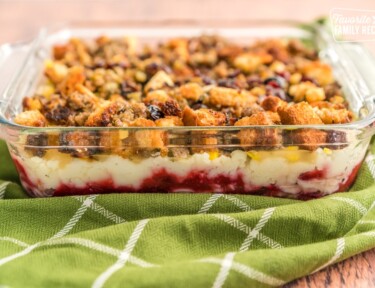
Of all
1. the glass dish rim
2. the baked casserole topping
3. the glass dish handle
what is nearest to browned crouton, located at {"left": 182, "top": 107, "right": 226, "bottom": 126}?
the baked casserole topping

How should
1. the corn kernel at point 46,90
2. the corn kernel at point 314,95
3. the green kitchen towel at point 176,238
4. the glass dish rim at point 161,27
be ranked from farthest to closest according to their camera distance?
the corn kernel at point 46,90 → the corn kernel at point 314,95 → the glass dish rim at point 161,27 → the green kitchen towel at point 176,238

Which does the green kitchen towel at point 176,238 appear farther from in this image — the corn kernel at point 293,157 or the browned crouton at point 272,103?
the browned crouton at point 272,103

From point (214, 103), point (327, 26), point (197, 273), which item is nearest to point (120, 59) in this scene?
point (214, 103)

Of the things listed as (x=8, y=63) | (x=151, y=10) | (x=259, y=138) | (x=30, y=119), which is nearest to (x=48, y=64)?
(x=8, y=63)

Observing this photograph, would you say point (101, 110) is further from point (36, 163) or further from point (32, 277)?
point (32, 277)

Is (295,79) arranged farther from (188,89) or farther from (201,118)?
(201,118)

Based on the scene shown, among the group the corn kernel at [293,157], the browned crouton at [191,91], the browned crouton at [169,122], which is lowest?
the corn kernel at [293,157]

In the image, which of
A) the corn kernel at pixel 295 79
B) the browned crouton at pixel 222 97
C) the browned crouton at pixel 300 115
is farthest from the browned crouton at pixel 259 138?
the corn kernel at pixel 295 79
